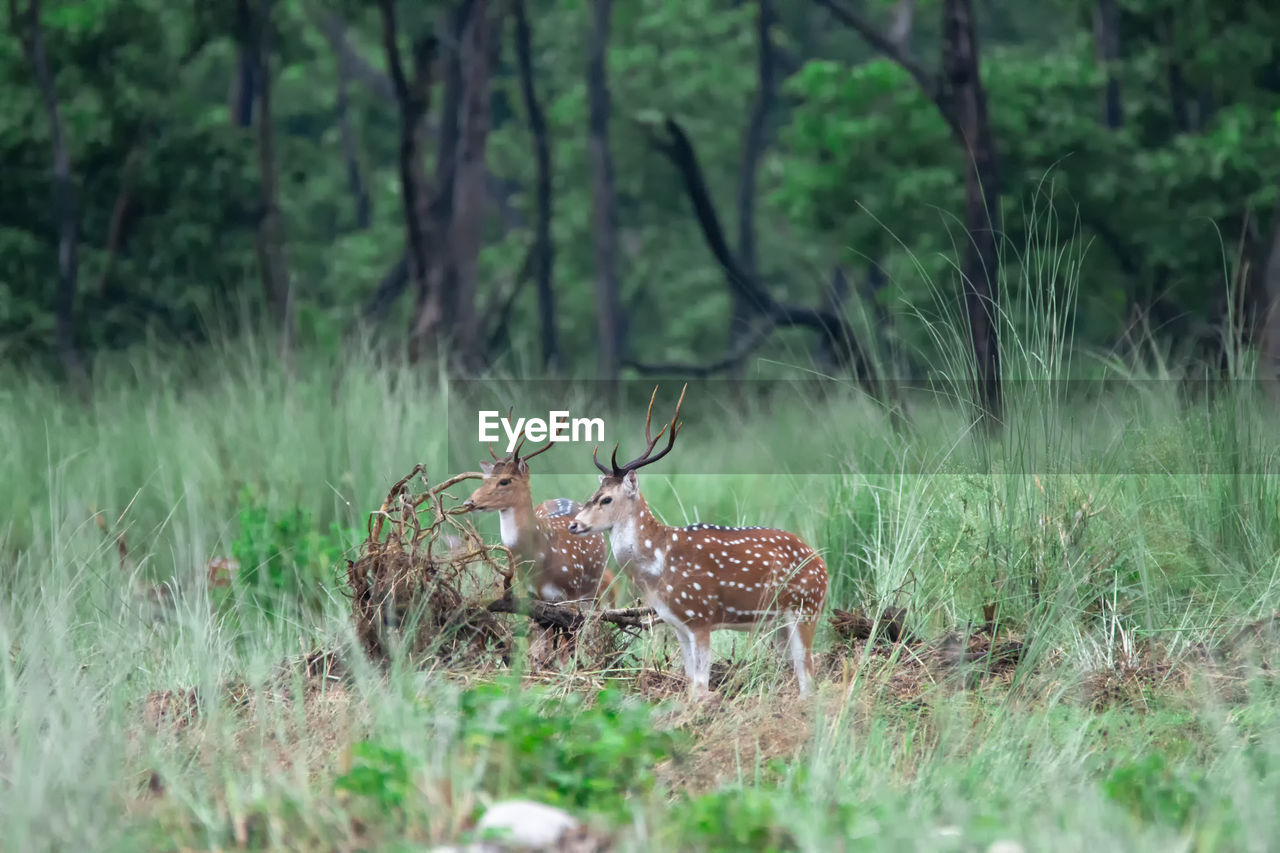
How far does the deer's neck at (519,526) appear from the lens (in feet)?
21.4

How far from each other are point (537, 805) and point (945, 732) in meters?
1.43

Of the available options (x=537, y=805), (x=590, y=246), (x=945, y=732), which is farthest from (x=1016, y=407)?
(x=590, y=246)

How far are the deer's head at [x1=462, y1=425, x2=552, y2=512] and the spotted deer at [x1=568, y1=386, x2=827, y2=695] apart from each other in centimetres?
65

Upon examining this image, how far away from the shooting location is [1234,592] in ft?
22.2

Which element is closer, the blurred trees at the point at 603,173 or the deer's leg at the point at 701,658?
the deer's leg at the point at 701,658

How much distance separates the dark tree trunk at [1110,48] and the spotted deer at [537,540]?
53.3 ft

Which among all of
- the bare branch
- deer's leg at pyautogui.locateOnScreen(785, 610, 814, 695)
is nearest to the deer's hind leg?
deer's leg at pyautogui.locateOnScreen(785, 610, 814, 695)

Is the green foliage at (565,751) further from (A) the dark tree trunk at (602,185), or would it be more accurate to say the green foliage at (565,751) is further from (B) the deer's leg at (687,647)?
(A) the dark tree trunk at (602,185)

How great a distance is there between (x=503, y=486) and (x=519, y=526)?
0.19 m

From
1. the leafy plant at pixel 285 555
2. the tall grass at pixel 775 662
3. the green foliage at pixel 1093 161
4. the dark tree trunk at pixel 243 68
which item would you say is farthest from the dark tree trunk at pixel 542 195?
the leafy plant at pixel 285 555

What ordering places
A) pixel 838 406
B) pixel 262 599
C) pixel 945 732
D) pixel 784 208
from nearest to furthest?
pixel 945 732, pixel 262 599, pixel 838 406, pixel 784 208

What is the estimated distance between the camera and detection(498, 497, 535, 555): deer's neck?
651cm

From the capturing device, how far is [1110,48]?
21.3m

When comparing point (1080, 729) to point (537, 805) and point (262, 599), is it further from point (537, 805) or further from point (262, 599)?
point (262, 599)
